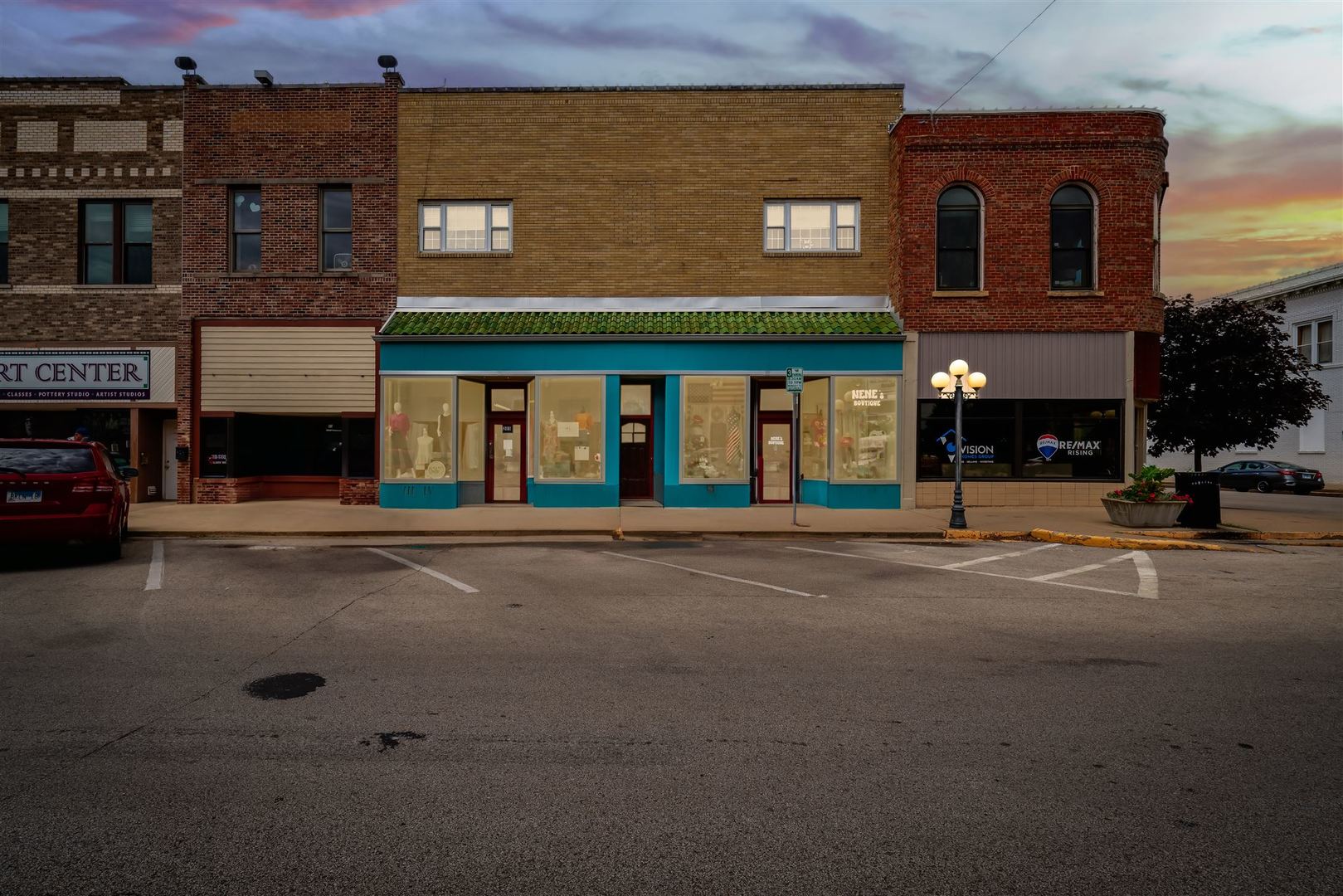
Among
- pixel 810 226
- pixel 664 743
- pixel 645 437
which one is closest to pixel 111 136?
pixel 645 437

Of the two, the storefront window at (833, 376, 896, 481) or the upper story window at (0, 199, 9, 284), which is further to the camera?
the upper story window at (0, 199, 9, 284)

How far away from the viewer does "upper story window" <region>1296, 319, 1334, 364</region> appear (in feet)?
127

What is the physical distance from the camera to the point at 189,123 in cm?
2048

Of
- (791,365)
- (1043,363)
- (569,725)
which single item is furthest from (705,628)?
(1043,363)

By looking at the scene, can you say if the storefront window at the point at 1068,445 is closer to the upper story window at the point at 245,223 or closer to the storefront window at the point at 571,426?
the storefront window at the point at 571,426

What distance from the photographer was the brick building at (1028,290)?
785 inches

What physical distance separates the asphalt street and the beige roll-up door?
1164 cm

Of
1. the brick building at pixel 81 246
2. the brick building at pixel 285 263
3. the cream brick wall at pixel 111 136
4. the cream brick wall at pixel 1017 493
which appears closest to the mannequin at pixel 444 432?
the brick building at pixel 285 263

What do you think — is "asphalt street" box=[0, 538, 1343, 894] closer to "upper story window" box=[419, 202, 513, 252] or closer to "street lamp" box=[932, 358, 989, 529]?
"street lamp" box=[932, 358, 989, 529]

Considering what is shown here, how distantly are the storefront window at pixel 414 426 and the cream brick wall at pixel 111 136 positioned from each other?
8.58 metres

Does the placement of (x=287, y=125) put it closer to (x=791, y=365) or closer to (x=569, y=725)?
(x=791, y=365)

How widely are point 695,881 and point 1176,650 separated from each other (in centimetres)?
548

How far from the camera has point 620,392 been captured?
20.5 meters

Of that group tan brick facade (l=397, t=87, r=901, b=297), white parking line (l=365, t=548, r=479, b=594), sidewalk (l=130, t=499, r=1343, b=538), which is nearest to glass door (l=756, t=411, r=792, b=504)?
sidewalk (l=130, t=499, r=1343, b=538)
